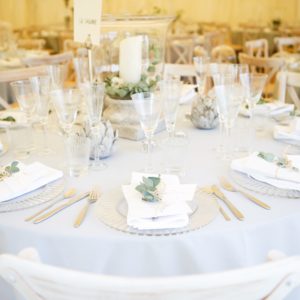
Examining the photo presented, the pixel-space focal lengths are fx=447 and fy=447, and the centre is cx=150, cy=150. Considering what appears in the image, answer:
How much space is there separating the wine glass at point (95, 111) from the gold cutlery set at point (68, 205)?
19 centimetres

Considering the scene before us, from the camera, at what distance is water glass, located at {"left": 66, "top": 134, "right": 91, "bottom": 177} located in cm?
135

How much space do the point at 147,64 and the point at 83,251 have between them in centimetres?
106

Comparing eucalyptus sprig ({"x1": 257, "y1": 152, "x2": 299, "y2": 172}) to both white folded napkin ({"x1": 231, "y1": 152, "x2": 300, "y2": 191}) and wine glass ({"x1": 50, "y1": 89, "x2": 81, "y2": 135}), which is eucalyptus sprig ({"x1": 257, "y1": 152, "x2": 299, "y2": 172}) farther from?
wine glass ({"x1": 50, "y1": 89, "x2": 81, "y2": 135})

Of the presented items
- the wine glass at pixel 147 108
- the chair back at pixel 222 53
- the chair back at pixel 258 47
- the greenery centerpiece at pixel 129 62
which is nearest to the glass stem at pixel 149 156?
the wine glass at pixel 147 108

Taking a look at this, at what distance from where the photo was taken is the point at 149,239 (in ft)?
3.23

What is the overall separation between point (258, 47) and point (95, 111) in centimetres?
436

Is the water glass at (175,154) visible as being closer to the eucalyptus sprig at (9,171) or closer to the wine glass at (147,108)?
the wine glass at (147,108)

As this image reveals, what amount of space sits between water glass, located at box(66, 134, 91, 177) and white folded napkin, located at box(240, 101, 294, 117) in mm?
836

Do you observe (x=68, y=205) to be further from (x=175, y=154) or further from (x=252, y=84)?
(x=252, y=84)

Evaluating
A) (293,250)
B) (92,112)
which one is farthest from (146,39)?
(293,250)

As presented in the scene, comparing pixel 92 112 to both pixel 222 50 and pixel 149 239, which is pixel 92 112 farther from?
pixel 222 50

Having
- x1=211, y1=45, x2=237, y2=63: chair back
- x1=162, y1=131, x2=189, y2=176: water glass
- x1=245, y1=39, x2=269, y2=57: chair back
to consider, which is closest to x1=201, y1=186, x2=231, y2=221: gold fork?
x1=162, y1=131, x2=189, y2=176: water glass

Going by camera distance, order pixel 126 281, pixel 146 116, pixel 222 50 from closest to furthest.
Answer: pixel 126 281 < pixel 146 116 < pixel 222 50

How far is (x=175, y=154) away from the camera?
4.80 ft
